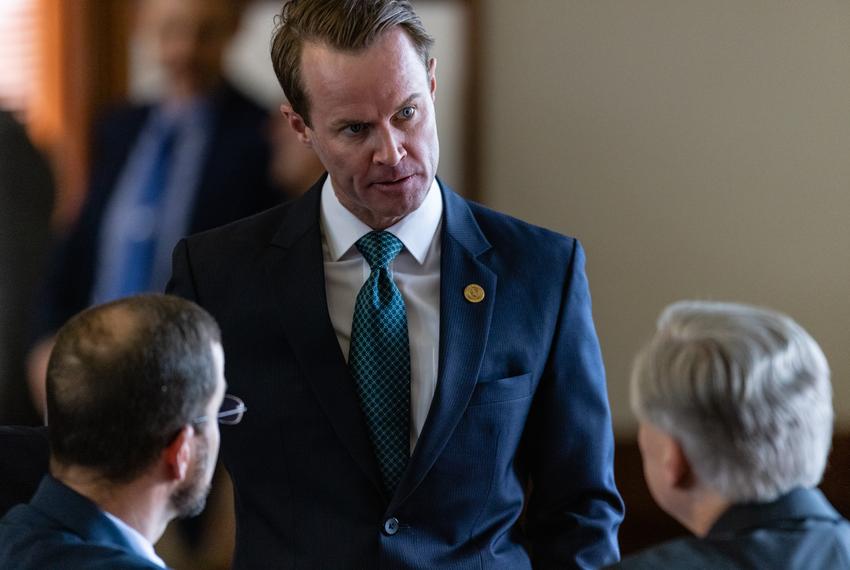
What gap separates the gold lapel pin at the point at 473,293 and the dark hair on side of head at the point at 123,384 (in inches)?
22.4

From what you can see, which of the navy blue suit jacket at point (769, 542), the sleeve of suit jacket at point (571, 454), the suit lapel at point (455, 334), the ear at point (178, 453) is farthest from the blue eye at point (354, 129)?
the navy blue suit jacket at point (769, 542)

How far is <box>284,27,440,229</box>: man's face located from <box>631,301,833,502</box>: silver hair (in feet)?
2.07

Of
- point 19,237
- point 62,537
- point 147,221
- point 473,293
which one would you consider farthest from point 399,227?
point 19,237

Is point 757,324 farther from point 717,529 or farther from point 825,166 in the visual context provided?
point 825,166

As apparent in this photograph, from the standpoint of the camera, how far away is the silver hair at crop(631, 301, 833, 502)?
1.54 meters

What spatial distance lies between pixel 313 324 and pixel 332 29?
0.51 metres

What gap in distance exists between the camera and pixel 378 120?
2031 millimetres

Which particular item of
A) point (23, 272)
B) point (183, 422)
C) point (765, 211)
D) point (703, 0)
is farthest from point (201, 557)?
point (183, 422)

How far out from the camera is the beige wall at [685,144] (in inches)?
167

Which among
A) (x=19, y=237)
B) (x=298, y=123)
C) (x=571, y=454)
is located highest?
(x=298, y=123)

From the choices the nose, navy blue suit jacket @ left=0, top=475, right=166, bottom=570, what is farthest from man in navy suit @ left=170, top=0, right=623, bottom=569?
navy blue suit jacket @ left=0, top=475, right=166, bottom=570

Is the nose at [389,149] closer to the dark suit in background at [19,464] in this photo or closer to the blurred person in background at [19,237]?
the dark suit in background at [19,464]

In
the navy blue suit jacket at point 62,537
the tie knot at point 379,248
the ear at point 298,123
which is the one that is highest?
the ear at point 298,123

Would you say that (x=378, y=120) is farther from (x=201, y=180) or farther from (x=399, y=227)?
(x=201, y=180)
